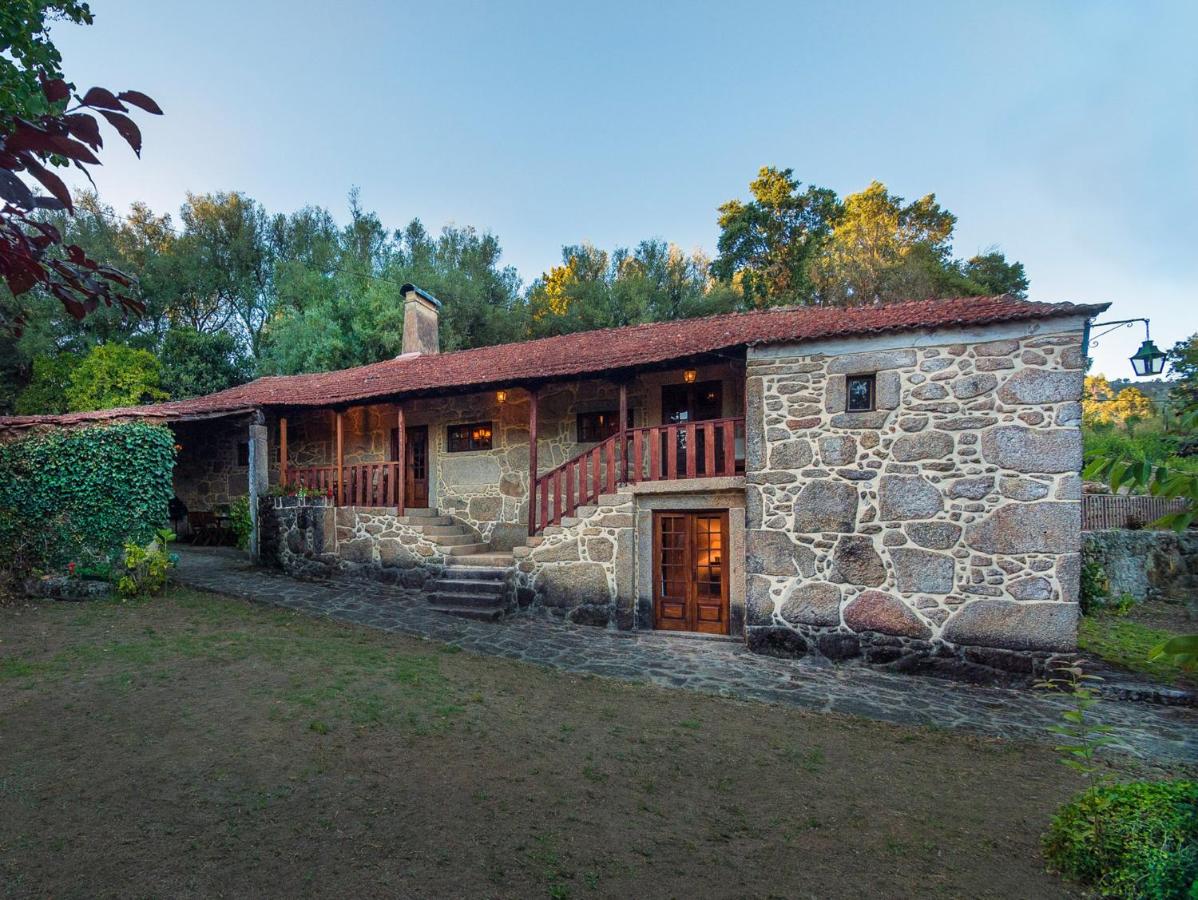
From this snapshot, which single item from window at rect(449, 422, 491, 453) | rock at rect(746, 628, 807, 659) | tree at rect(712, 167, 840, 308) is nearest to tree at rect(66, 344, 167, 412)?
window at rect(449, 422, 491, 453)

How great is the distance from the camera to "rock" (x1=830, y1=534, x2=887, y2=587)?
249 inches

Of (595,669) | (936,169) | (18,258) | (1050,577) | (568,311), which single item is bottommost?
(595,669)

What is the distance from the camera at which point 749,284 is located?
2250 cm

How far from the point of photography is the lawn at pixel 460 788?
2.53 metres

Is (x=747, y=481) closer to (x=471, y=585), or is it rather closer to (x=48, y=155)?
(x=471, y=585)

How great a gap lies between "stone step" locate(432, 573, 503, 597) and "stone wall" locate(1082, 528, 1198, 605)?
11.5 metres

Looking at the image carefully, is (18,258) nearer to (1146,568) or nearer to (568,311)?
(1146,568)

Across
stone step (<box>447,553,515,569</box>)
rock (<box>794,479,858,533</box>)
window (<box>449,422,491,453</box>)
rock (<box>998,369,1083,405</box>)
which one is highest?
rock (<box>998,369,1083,405</box>)

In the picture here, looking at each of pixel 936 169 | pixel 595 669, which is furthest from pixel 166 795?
pixel 936 169

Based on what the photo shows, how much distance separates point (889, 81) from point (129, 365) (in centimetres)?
2028

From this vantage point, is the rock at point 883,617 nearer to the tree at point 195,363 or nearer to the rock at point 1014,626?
the rock at point 1014,626

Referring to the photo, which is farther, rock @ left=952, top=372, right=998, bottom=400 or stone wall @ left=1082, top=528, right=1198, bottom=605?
stone wall @ left=1082, top=528, right=1198, bottom=605

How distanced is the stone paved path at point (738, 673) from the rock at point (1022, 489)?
205 cm

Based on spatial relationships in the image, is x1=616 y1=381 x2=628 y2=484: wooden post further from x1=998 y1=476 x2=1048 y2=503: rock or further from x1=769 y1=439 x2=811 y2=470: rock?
x1=998 y1=476 x2=1048 y2=503: rock
